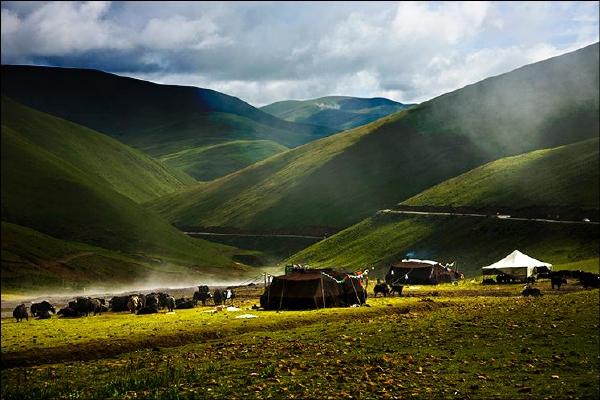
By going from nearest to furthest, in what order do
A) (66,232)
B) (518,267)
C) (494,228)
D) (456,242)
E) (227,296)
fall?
1. (227,296)
2. (518,267)
3. (494,228)
4. (456,242)
5. (66,232)

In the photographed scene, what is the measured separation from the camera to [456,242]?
152000mm

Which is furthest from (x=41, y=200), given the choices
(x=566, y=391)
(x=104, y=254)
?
(x=566, y=391)

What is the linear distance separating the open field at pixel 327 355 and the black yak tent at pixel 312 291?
22.7ft

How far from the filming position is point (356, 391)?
94.3ft

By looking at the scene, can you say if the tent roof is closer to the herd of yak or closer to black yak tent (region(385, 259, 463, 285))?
black yak tent (region(385, 259, 463, 285))

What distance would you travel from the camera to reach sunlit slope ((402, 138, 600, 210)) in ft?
509

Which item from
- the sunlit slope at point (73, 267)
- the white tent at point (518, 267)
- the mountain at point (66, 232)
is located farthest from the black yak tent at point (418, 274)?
the mountain at point (66, 232)

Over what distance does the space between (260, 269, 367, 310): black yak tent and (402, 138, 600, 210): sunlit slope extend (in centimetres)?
9133

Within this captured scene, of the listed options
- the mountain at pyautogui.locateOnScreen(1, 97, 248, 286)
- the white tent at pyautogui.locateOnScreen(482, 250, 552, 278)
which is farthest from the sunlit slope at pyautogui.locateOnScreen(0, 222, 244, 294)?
the white tent at pyautogui.locateOnScreen(482, 250, 552, 278)

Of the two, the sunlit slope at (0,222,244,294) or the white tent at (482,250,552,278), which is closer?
the white tent at (482,250,552,278)

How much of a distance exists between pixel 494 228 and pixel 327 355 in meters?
121

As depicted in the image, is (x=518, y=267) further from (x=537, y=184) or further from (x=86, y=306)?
(x=537, y=184)

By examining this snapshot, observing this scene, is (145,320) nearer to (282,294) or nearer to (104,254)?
(282,294)

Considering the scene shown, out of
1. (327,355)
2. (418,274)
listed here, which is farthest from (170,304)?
(418,274)
